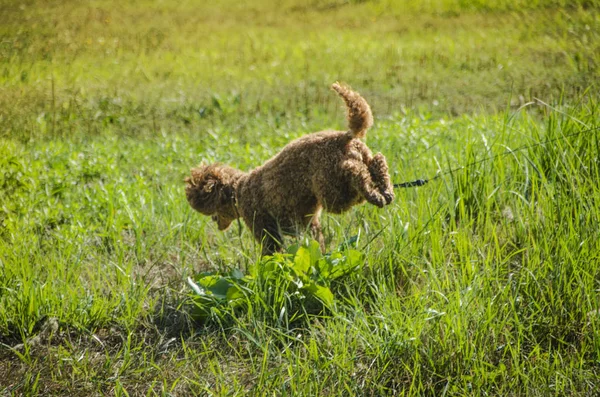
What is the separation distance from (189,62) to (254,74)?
0.96 m

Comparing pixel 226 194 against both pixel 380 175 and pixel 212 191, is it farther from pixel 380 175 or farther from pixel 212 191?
pixel 380 175

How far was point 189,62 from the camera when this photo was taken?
836cm

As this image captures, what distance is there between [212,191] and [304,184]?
1.97 ft

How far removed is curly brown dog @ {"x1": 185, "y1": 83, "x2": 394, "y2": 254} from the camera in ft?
9.15

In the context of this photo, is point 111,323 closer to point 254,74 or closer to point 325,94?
point 325,94

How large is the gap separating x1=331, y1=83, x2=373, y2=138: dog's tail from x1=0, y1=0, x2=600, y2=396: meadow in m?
0.48

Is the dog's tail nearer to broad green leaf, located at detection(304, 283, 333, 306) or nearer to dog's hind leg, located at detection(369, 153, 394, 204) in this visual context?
dog's hind leg, located at detection(369, 153, 394, 204)

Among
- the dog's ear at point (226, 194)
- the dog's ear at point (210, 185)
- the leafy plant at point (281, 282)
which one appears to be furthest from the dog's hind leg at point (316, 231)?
the dog's ear at point (210, 185)

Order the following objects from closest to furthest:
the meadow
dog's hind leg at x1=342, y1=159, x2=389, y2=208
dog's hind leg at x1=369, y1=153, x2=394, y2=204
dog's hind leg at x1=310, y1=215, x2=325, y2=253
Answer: the meadow → dog's hind leg at x1=342, y1=159, x2=389, y2=208 → dog's hind leg at x1=369, y1=153, x2=394, y2=204 → dog's hind leg at x1=310, y1=215, x2=325, y2=253

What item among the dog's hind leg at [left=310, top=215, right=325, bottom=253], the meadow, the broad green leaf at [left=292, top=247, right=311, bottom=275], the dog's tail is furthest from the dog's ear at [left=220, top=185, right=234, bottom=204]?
the dog's tail

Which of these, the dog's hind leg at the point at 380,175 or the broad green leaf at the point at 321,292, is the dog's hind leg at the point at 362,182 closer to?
the dog's hind leg at the point at 380,175

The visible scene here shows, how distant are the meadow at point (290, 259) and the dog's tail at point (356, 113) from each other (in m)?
0.48

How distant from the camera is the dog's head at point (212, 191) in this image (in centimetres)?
326

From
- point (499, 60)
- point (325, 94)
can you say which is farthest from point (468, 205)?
point (499, 60)
